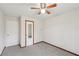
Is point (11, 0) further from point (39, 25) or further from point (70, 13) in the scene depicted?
point (39, 25)

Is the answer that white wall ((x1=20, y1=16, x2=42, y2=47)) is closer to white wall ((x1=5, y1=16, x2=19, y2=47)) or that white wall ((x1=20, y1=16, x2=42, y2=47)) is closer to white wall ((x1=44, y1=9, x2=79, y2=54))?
white wall ((x1=5, y1=16, x2=19, y2=47))

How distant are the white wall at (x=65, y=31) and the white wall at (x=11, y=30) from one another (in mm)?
2492

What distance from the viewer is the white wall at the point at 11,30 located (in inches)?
165

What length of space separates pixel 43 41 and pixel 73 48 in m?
2.90

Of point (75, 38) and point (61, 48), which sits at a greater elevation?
point (75, 38)

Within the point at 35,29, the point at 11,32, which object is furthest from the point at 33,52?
the point at 11,32

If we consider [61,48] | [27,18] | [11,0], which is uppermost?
[27,18]

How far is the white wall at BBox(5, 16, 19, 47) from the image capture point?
4188 millimetres

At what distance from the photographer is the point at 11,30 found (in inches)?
172

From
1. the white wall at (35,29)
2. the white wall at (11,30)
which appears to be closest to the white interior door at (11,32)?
the white wall at (11,30)

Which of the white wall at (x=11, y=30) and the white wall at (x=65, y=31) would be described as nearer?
the white wall at (x=65, y=31)

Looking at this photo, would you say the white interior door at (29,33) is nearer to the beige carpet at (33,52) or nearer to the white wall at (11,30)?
the white wall at (11,30)

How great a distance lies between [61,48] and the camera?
378 centimetres

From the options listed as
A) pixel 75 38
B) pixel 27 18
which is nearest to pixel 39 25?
pixel 27 18
